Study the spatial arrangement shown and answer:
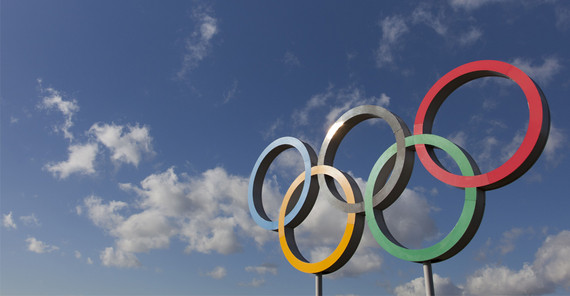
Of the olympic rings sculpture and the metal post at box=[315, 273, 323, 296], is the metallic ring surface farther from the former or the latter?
the metal post at box=[315, 273, 323, 296]

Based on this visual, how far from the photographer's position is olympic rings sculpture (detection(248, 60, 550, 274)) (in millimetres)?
14125

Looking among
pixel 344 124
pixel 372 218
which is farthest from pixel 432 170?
pixel 344 124

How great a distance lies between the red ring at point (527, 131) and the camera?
13766 mm

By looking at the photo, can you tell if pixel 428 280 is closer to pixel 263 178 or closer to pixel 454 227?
pixel 454 227

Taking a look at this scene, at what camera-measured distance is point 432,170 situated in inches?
616

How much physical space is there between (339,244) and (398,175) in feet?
12.6

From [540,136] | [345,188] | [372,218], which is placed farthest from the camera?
[345,188]

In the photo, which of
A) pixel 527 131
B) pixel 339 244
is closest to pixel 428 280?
pixel 339 244

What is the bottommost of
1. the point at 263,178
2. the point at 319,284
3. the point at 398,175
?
the point at 319,284

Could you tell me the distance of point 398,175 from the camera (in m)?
16.2

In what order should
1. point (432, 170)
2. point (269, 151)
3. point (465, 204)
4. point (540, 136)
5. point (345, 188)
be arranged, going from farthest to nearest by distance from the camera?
point (269, 151)
point (345, 188)
point (432, 170)
point (465, 204)
point (540, 136)

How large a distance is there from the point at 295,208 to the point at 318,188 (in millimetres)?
1380

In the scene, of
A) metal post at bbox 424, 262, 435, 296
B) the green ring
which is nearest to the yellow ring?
the green ring

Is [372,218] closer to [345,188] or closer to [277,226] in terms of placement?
[345,188]
